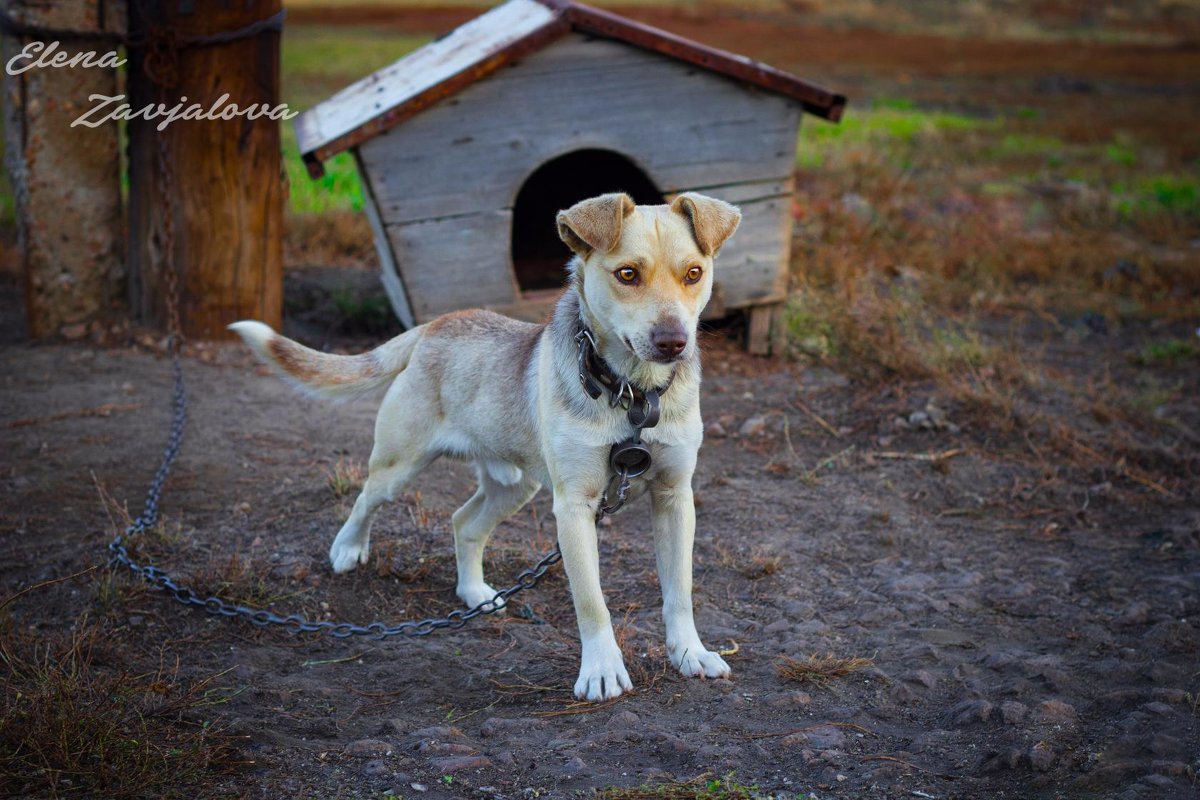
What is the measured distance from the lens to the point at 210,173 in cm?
737

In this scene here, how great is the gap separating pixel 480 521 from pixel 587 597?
0.92 meters

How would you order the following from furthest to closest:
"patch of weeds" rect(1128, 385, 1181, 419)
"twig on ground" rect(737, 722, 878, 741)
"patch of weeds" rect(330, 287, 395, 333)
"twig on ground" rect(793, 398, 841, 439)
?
"patch of weeds" rect(330, 287, 395, 333) < "patch of weeds" rect(1128, 385, 1181, 419) < "twig on ground" rect(793, 398, 841, 439) < "twig on ground" rect(737, 722, 878, 741)

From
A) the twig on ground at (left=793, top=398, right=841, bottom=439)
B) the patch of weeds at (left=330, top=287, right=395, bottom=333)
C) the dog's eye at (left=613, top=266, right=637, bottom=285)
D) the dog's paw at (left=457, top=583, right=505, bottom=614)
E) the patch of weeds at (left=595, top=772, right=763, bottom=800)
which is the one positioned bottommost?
the patch of weeds at (left=330, top=287, right=395, bottom=333)

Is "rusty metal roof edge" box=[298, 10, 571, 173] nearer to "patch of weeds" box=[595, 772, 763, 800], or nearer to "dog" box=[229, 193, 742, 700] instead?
"dog" box=[229, 193, 742, 700]

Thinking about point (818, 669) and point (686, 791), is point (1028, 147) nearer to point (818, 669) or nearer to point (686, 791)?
point (818, 669)

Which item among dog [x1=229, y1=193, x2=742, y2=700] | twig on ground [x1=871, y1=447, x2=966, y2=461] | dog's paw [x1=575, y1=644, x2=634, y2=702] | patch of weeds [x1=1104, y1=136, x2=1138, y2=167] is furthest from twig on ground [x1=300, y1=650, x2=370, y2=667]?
patch of weeds [x1=1104, y1=136, x2=1138, y2=167]

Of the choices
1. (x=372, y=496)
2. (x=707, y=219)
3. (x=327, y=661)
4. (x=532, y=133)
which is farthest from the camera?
(x=532, y=133)

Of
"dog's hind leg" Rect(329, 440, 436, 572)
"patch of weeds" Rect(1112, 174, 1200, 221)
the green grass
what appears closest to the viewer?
"dog's hind leg" Rect(329, 440, 436, 572)

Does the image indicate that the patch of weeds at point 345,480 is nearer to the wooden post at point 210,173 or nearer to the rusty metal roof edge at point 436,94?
the rusty metal roof edge at point 436,94

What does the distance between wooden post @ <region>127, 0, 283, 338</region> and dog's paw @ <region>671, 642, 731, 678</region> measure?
15.5 feet

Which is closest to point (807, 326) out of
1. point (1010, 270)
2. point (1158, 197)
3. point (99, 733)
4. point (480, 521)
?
point (1010, 270)

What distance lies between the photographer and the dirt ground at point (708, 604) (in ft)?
11.3

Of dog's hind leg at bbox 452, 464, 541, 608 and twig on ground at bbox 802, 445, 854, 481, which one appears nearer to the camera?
dog's hind leg at bbox 452, 464, 541, 608

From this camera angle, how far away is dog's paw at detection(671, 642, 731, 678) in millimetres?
4004
